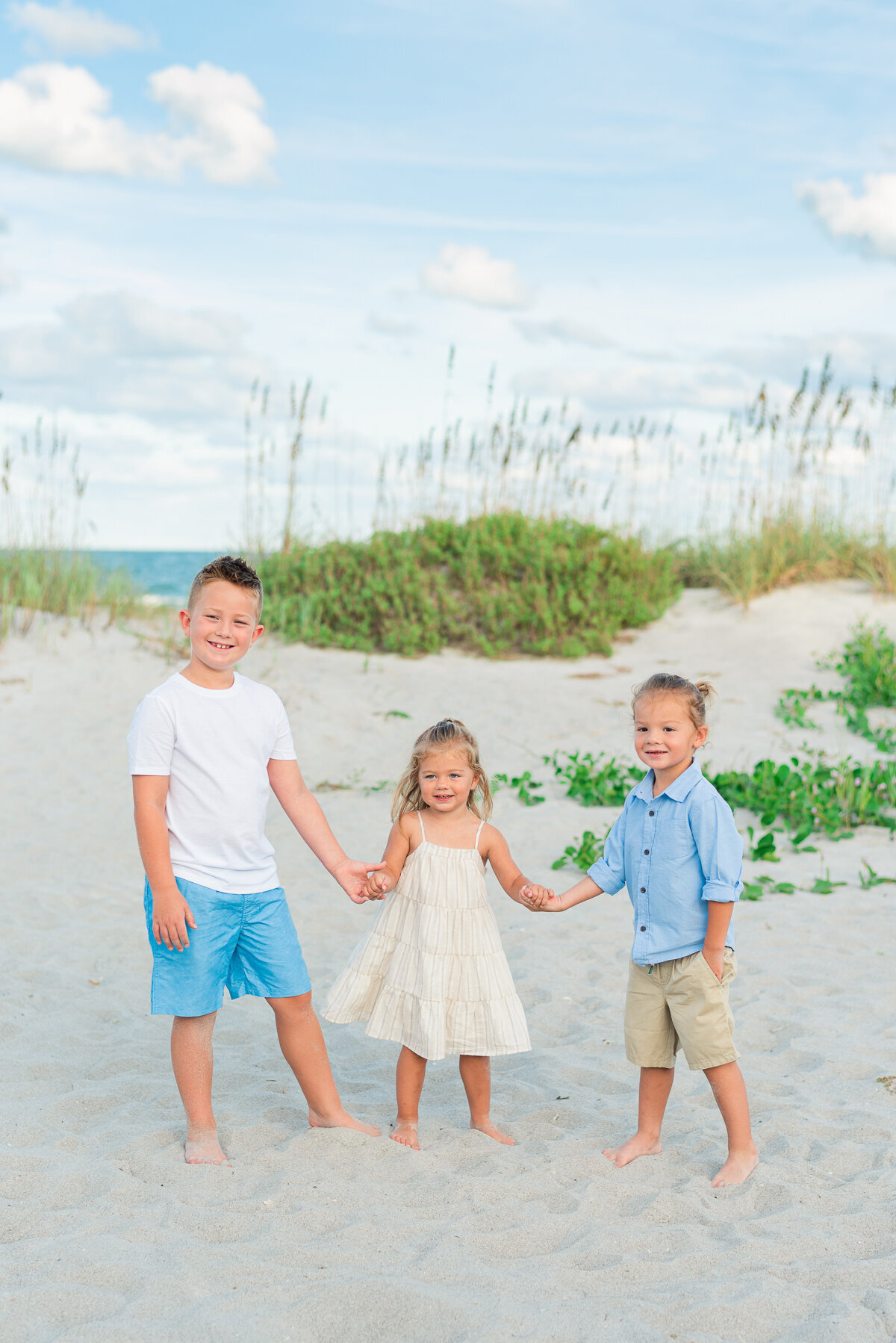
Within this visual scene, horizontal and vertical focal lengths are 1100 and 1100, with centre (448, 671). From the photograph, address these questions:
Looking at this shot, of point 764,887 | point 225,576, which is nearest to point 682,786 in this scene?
point 225,576

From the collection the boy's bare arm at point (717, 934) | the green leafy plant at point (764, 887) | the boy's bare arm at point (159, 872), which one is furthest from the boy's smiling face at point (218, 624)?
the green leafy plant at point (764, 887)

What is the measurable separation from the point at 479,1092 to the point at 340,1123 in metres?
0.44

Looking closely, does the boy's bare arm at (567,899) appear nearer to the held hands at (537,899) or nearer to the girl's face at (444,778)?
the held hands at (537,899)

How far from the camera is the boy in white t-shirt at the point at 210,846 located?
3.06 meters

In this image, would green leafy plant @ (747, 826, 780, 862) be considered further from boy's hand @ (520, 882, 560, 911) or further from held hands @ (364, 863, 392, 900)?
held hands @ (364, 863, 392, 900)

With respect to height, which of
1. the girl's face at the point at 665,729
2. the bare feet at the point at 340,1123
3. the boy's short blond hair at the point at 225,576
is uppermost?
the boy's short blond hair at the point at 225,576

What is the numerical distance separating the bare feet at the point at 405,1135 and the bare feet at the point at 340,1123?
0.21 ft

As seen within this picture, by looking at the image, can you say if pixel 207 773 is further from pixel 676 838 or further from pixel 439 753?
pixel 676 838

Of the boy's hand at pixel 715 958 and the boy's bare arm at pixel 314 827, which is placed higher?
the boy's bare arm at pixel 314 827

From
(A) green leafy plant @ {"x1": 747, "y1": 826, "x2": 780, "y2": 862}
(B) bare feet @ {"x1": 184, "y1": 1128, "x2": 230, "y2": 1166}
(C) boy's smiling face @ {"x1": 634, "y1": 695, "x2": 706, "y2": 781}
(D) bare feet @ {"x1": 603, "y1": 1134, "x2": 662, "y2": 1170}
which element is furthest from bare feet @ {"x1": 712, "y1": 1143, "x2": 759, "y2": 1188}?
(A) green leafy plant @ {"x1": 747, "y1": 826, "x2": 780, "y2": 862}

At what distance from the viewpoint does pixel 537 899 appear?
130 inches

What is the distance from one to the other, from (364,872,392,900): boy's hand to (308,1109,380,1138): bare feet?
70cm

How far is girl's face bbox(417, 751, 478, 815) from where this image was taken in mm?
3262

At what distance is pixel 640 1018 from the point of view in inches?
127
